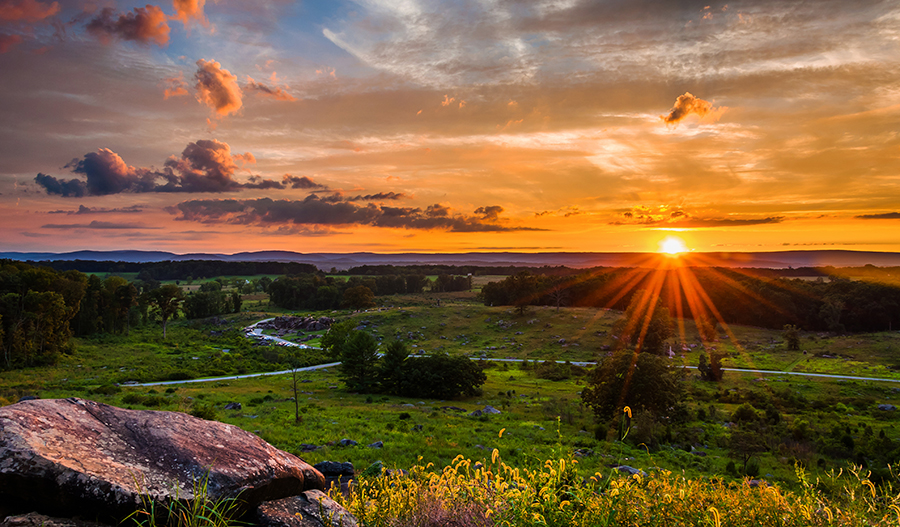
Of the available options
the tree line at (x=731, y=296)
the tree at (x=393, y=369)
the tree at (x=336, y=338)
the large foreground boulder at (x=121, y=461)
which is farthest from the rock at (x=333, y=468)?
the tree line at (x=731, y=296)

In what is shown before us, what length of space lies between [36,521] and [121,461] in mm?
1063

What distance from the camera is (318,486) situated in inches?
309

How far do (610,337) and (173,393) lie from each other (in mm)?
75814

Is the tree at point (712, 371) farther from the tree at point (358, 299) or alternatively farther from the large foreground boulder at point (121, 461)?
the tree at point (358, 299)

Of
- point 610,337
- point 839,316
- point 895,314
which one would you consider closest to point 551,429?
point 610,337

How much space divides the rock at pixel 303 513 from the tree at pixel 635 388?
30.2 meters

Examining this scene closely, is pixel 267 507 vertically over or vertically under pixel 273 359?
over

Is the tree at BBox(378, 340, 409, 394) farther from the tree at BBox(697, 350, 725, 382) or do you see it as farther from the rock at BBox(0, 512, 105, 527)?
the rock at BBox(0, 512, 105, 527)

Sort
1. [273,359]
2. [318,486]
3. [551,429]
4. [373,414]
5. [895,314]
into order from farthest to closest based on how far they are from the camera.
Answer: [895,314] → [273,359] → [373,414] → [551,429] → [318,486]

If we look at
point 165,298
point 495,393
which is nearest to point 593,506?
point 495,393

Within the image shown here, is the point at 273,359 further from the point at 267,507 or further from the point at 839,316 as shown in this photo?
the point at 839,316

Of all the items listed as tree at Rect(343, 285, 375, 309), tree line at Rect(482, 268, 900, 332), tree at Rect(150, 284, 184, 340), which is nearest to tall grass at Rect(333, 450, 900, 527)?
tree line at Rect(482, 268, 900, 332)

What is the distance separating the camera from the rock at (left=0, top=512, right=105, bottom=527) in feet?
15.1

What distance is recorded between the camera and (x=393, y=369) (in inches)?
1993
